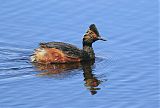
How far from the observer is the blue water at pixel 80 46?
14.9 metres

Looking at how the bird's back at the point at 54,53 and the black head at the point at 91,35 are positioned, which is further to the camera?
the black head at the point at 91,35

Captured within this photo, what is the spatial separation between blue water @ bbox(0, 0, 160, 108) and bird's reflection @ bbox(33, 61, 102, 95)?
0.02m

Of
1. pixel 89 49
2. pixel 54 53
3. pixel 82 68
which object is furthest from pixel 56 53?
A: pixel 89 49

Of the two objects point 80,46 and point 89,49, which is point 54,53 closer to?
point 89,49

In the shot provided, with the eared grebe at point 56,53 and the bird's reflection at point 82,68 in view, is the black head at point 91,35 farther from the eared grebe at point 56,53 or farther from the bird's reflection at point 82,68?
the bird's reflection at point 82,68

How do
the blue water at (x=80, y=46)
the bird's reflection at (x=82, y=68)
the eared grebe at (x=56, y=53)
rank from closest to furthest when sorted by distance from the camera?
the blue water at (x=80, y=46)
the bird's reflection at (x=82, y=68)
the eared grebe at (x=56, y=53)

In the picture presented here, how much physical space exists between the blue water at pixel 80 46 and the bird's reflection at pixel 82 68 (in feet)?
0.08

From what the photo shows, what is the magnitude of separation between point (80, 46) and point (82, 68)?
61.4 inches

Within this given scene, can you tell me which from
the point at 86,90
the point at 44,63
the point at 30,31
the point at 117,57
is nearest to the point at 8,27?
the point at 30,31

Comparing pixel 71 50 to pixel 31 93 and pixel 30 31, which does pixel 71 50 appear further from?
pixel 31 93

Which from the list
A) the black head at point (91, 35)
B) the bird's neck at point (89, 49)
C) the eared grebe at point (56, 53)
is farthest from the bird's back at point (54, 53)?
the black head at point (91, 35)

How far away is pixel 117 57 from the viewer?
1811 centimetres

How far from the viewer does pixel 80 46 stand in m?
19.2

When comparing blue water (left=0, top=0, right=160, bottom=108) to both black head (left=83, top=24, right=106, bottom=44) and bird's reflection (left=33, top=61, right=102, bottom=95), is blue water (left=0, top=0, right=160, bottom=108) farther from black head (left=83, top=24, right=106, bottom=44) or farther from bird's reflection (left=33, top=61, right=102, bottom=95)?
black head (left=83, top=24, right=106, bottom=44)
